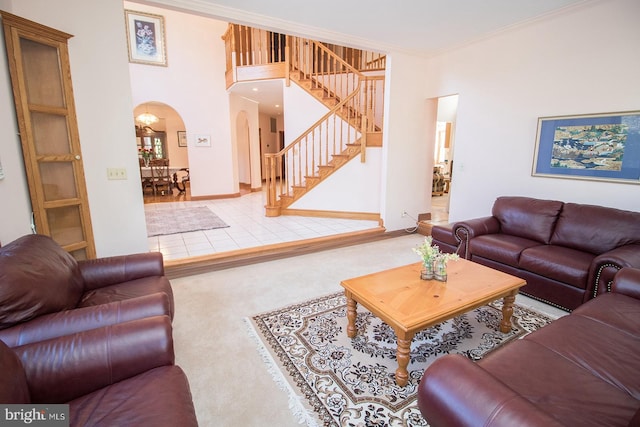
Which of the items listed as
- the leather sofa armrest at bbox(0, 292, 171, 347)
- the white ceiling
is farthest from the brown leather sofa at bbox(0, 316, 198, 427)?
the white ceiling

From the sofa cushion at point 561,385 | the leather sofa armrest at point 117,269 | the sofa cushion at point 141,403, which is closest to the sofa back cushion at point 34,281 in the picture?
the leather sofa armrest at point 117,269

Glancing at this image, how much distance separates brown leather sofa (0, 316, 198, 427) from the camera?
1.07m

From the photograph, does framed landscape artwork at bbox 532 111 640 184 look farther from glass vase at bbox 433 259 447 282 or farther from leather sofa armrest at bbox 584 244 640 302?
glass vase at bbox 433 259 447 282

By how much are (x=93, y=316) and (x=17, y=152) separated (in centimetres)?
182

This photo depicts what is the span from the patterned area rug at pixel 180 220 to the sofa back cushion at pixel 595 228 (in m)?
4.76

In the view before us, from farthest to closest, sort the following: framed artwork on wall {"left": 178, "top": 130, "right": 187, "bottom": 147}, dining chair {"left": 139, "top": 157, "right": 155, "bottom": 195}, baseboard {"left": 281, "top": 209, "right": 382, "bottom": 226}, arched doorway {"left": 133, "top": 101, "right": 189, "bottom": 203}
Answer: framed artwork on wall {"left": 178, "top": 130, "right": 187, "bottom": 147}
arched doorway {"left": 133, "top": 101, "right": 189, "bottom": 203}
dining chair {"left": 139, "top": 157, "right": 155, "bottom": 195}
baseboard {"left": 281, "top": 209, "right": 382, "bottom": 226}

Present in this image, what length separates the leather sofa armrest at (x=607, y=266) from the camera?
229 centimetres

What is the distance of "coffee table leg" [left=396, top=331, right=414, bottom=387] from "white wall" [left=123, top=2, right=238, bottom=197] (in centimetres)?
731

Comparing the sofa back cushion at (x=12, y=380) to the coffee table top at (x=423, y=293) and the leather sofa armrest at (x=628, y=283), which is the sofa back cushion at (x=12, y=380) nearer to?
the coffee table top at (x=423, y=293)

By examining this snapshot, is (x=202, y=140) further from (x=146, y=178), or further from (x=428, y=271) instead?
(x=428, y=271)

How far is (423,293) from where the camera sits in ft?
6.91

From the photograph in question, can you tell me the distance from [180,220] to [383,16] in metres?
4.73


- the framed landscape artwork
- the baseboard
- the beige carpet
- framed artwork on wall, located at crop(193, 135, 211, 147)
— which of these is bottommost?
the beige carpet

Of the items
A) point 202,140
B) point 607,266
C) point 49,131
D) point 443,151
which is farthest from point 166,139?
point 607,266
